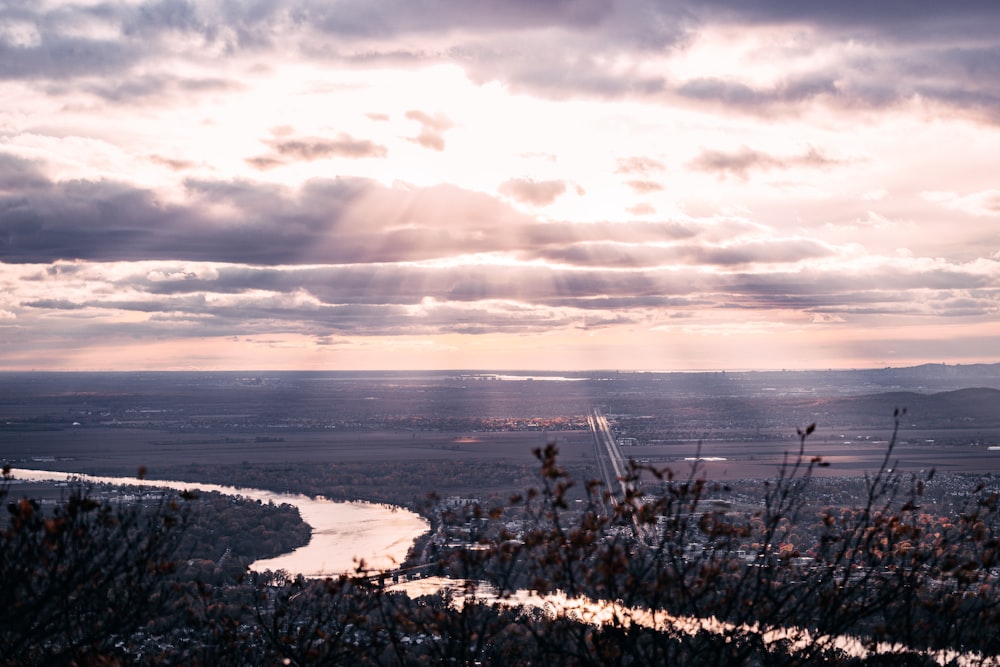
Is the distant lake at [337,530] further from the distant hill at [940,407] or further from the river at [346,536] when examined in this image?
the distant hill at [940,407]

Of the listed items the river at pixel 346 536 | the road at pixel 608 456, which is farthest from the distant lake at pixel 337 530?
the road at pixel 608 456

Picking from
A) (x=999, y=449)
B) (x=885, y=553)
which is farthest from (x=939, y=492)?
(x=885, y=553)

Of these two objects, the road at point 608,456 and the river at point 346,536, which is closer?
the river at point 346,536

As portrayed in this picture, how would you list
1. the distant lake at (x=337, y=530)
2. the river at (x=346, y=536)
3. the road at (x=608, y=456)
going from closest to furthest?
the river at (x=346, y=536) < the distant lake at (x=337, y=530) < the road at (x=608, y=456)

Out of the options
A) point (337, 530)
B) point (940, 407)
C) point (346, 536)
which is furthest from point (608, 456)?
point (940, 407)

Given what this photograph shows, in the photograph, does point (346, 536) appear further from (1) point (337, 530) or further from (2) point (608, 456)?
(2) point (608, 456)

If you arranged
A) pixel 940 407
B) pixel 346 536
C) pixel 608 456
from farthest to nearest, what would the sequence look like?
pixel 940 407 → pixel 608 456 → pixel 346 536

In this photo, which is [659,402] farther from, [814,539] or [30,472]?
[814,539]

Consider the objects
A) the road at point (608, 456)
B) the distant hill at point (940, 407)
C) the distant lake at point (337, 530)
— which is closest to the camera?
the distant lake at point (337, 530)
